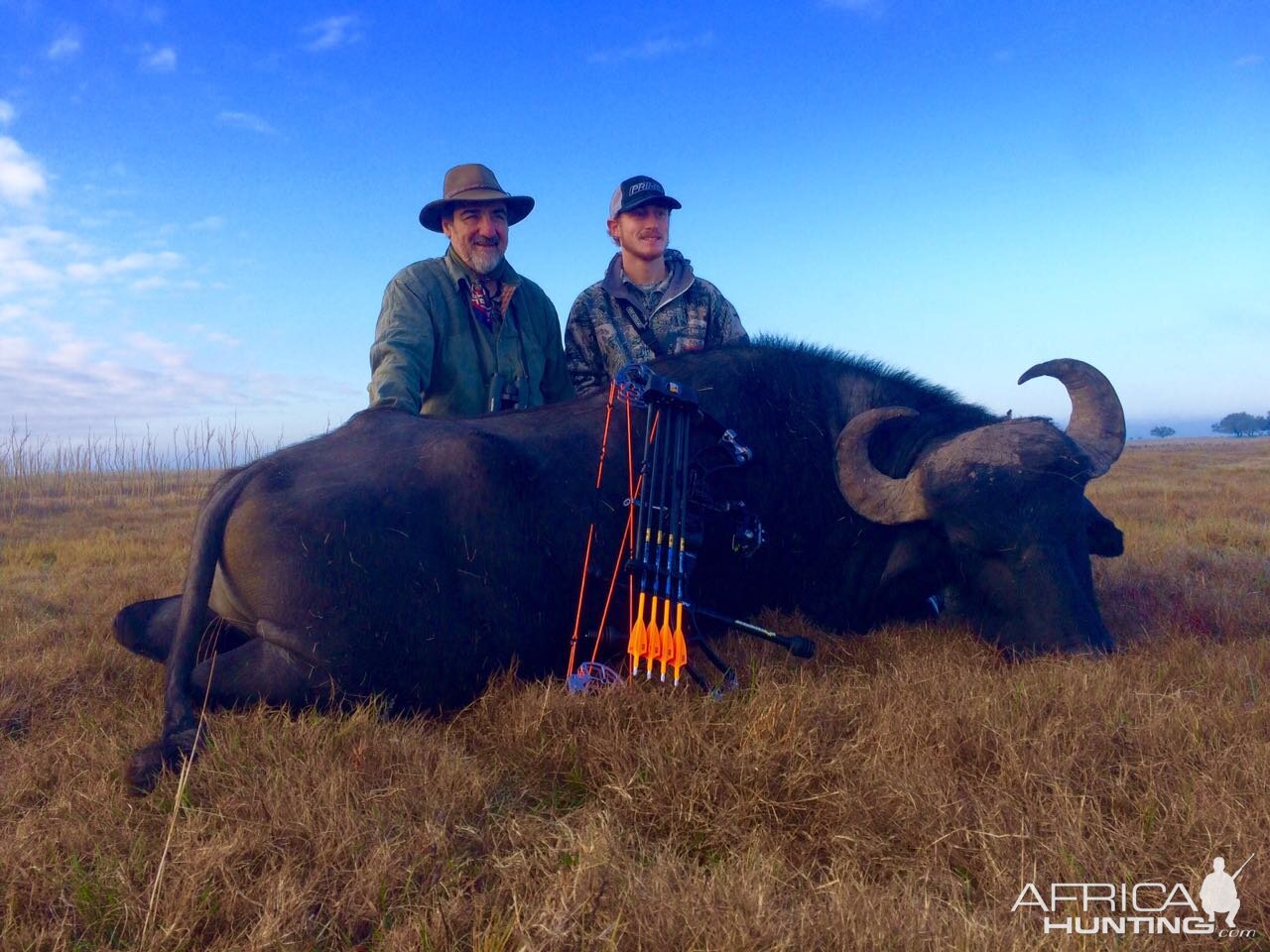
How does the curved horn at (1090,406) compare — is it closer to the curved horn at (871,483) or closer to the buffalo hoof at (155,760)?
the curved horn at (871,483)

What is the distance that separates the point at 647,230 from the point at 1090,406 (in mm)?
3029

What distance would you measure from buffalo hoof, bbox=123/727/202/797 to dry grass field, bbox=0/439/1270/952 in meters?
0.07

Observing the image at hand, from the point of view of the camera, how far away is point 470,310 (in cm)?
546

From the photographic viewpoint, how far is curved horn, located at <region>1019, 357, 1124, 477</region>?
3.99 m

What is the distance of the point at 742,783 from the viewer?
7.38 ft

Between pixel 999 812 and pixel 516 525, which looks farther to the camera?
pixel 516 525

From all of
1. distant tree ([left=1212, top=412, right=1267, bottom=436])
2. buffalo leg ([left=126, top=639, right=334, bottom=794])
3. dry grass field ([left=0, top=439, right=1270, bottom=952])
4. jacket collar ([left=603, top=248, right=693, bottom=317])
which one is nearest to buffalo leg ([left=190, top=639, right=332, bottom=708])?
buffalo leg ([left=126, top=639, right=334, bottom=794])

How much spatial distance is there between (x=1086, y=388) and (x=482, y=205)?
379 centimetres

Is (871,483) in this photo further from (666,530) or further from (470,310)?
(470,310)

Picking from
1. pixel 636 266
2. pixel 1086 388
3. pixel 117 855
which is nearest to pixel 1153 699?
pixel 1086 388

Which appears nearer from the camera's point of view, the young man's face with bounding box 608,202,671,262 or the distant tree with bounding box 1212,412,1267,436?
the young man's face with bounding box 608,202,671,262

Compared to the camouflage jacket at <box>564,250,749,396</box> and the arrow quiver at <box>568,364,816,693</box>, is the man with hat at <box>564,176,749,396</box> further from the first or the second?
the arrow quiver at <box>568,364,816,693</box>

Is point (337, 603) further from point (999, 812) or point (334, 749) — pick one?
point (999, 812)
